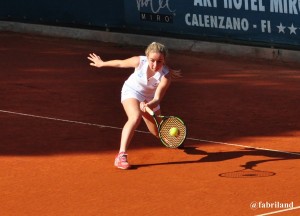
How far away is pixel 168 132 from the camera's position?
34.0 feet

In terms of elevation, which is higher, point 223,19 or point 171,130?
point 223,19

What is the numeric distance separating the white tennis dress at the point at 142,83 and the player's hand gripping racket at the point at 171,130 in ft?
1.03

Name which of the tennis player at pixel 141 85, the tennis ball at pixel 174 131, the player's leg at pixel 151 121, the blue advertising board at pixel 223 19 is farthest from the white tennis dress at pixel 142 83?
the blue advertising board at pixel 223 19

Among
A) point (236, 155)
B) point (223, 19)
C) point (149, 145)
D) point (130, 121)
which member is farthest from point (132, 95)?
point (223, 19)

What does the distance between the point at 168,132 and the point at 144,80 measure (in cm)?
64

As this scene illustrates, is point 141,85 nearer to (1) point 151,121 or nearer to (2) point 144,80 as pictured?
(2) point 144,80

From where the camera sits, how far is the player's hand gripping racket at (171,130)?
33.3ft

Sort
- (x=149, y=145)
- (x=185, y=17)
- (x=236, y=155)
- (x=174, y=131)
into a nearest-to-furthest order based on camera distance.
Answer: (x=174, y=131) → (x=236, y=155) → (x=149, y=145) → (x=185, y=17)

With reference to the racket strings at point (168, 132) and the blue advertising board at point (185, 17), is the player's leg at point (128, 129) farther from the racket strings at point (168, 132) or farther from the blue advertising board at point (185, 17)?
the blue advertising board at point (185, 17)

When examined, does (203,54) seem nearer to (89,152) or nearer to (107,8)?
(107,8)

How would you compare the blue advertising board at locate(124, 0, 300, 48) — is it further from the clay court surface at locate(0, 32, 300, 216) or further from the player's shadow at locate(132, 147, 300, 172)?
the player's shadow at locate(132, 147, 300, 172)

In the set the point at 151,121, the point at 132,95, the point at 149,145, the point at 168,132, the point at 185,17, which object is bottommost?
the point at 149,145

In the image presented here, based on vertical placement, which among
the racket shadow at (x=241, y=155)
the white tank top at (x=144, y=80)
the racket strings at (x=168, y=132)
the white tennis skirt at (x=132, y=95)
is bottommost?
the racket shadow at (x=241, y=155)

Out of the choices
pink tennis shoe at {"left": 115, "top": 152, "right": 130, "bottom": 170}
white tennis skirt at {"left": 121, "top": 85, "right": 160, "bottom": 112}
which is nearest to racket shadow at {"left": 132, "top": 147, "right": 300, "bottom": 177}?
pink tennis shoe at {"left": 115, "top": 152, "right": 130, "bottom": 170}
